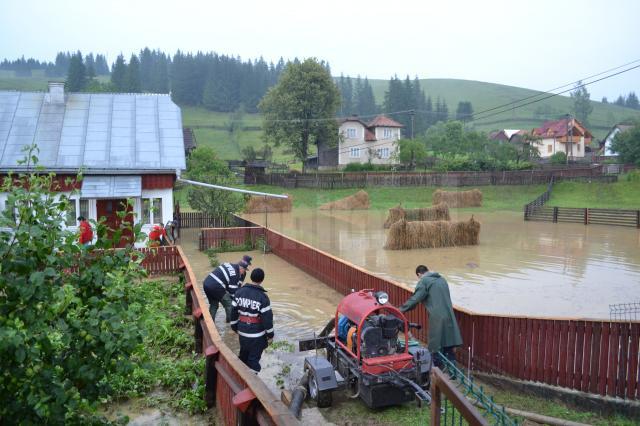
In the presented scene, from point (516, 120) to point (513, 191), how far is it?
428 feet

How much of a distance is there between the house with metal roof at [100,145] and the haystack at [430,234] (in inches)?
413

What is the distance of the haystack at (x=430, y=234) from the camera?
2520cm

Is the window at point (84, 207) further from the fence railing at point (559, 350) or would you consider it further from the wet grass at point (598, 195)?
the wet grass at point (598, 195)

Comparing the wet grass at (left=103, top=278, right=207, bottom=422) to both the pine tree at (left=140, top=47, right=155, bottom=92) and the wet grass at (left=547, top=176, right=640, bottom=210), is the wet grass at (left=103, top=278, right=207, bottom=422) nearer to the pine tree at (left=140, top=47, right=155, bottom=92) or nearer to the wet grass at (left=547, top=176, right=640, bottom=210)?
the wet grass at (left=547, top=176, right=640, bottom=210)

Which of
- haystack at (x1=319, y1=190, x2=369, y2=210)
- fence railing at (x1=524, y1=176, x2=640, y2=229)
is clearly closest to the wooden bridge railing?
fence railing at (x1=524, y1=176, x2=640, y2=229)

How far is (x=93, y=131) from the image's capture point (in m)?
23.3

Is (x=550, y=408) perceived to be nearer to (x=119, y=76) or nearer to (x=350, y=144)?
(x=350, y=144)

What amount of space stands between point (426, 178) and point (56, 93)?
3855 centimetres

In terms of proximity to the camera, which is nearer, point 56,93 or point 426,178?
point 56,93

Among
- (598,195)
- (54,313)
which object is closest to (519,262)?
(54,313)

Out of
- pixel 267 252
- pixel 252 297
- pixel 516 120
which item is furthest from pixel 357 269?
pixel 516 120

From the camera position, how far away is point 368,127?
7819 cm

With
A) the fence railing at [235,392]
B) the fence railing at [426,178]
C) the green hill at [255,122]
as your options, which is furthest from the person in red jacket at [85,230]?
the green hill at [255,122]

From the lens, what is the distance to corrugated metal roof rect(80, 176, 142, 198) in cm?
2103
